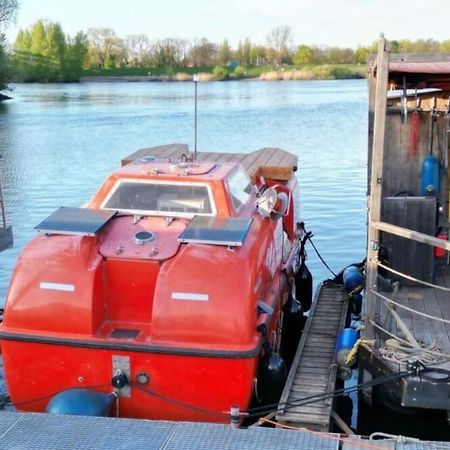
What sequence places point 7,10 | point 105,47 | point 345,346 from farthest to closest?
point 105,47 < point 7,10 < point 345,346

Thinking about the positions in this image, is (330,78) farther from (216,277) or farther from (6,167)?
(216,277)

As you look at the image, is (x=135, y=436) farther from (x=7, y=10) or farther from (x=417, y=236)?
(x=7, y=10)

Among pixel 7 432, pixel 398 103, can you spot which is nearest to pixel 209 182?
pixel 7 432

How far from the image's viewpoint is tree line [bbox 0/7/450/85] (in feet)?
277

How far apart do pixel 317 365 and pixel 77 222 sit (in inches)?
98.9

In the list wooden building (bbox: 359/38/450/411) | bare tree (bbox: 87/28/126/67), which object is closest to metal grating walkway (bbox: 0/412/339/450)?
wooden building (bbox: 359/38/450/411)

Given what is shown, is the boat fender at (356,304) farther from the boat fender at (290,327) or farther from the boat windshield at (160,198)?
the boat windshield at (160,198)

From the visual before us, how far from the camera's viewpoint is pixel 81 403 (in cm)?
545

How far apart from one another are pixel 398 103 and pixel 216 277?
4765 millimetres

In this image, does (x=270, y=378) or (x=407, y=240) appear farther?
(x=407, y=240)

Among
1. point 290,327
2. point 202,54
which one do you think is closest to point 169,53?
point 202,54

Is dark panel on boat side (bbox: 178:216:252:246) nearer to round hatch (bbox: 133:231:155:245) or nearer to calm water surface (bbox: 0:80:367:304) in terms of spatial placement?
round hatch (bbox: 133:231:155:245)

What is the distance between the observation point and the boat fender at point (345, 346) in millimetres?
6340

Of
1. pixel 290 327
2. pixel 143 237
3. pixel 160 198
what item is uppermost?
pixel 160 198
